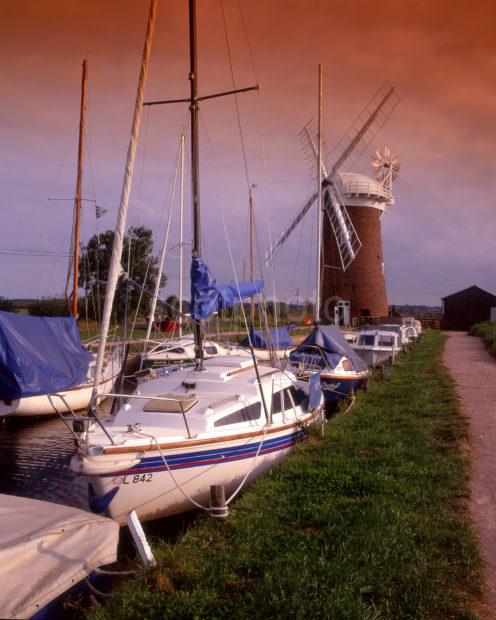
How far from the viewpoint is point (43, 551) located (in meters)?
4.63

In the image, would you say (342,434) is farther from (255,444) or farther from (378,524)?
(378,524)

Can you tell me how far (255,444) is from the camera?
30.2 ft

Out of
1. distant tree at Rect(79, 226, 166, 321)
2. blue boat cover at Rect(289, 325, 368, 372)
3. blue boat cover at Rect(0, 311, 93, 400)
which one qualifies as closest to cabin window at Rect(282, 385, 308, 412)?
blue boat cover at Rect(289, 325, 368, 372)

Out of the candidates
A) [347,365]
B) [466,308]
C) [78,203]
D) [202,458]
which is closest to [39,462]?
[202,458]

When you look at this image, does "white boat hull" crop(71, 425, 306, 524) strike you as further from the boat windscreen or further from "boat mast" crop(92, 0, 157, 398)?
"boat mast" crop(92, 0, 157, 398)

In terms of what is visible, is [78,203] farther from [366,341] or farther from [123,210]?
[123,210]

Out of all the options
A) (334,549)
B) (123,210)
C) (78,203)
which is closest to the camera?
(334,549)

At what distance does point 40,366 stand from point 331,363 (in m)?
9.11

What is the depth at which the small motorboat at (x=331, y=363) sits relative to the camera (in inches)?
659

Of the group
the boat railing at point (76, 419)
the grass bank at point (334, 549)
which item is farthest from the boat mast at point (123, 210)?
the grass bank at point (334, 549)

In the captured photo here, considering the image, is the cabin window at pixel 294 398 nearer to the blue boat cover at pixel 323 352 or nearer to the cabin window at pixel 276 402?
the cabin window at pixel 276 402

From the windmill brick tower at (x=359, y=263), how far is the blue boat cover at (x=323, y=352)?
94.4 ft

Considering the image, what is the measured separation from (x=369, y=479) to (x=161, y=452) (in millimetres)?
3206

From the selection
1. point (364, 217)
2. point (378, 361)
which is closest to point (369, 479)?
point (378, 361)
